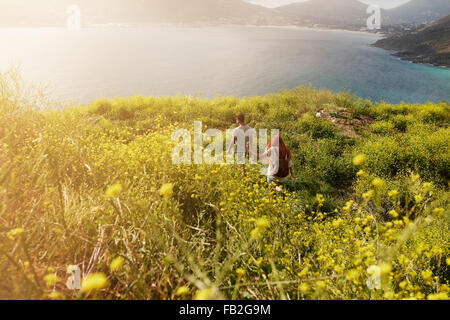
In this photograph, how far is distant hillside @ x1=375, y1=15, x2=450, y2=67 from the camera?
64.2 metres

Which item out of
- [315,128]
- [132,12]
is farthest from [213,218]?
[132,12]

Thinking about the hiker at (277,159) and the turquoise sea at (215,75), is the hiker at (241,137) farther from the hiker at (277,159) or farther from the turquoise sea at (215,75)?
the turquoise sea at (215,75)

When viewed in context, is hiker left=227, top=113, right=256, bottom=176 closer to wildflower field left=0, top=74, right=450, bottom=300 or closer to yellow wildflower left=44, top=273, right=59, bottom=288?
wildflower field left=0, top=74, right=450, bottom=300

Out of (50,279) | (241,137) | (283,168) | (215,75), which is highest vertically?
(215,75)

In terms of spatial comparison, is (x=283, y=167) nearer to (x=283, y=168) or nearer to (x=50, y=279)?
(x=283, y=168)

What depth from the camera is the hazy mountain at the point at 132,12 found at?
272 feet

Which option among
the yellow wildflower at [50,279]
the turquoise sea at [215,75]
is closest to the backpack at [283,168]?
the yellow wildflower at [50,279]

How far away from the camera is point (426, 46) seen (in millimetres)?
72375

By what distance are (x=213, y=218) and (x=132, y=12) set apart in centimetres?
21496

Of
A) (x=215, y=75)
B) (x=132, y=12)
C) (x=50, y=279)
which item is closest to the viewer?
(x=50, y=279)

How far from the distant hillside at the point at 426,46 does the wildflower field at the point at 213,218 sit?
78101 millimetres
